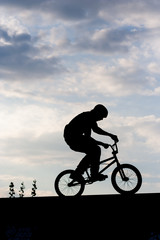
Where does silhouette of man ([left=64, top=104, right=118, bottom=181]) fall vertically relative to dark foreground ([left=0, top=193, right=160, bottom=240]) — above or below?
above

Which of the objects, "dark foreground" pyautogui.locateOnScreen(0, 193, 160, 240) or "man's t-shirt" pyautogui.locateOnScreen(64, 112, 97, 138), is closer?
"dark foreground" pyautogui.locateOnScreen(0, 193, 160, 240)

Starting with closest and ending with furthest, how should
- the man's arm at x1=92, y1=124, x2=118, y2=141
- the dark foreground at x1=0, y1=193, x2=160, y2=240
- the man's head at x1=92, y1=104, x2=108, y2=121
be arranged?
the dark foreground at x1=0, y1=193, x2=160, y2=240 < the man's head at x1=92, y1=104, x2=108, y2=121 < the man's arm at x1=92, y1=124, x2=118, y2=141

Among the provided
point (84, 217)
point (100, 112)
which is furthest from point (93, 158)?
point (84, 217)

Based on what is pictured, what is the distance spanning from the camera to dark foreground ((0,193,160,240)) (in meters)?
11.0

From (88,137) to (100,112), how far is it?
82cm

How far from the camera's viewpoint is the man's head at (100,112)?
39.1 feet

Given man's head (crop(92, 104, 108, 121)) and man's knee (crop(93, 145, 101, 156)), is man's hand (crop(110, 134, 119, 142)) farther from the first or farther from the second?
man's head (crop(92, 104, 108, 121))

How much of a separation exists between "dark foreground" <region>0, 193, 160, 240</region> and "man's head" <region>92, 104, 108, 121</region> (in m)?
2.25

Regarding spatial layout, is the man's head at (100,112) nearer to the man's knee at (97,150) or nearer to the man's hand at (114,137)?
the man's hand at (114,137)

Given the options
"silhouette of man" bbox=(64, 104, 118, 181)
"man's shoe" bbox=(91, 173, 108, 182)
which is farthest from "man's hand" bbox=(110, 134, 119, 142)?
"man's shoe" bbox=(91, 173, 108, 182)

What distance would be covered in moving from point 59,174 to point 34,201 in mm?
1334

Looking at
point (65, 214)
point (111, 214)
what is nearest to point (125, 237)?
point (111, 214)

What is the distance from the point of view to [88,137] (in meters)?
12.1

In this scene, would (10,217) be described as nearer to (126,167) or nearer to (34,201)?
(34,201)
